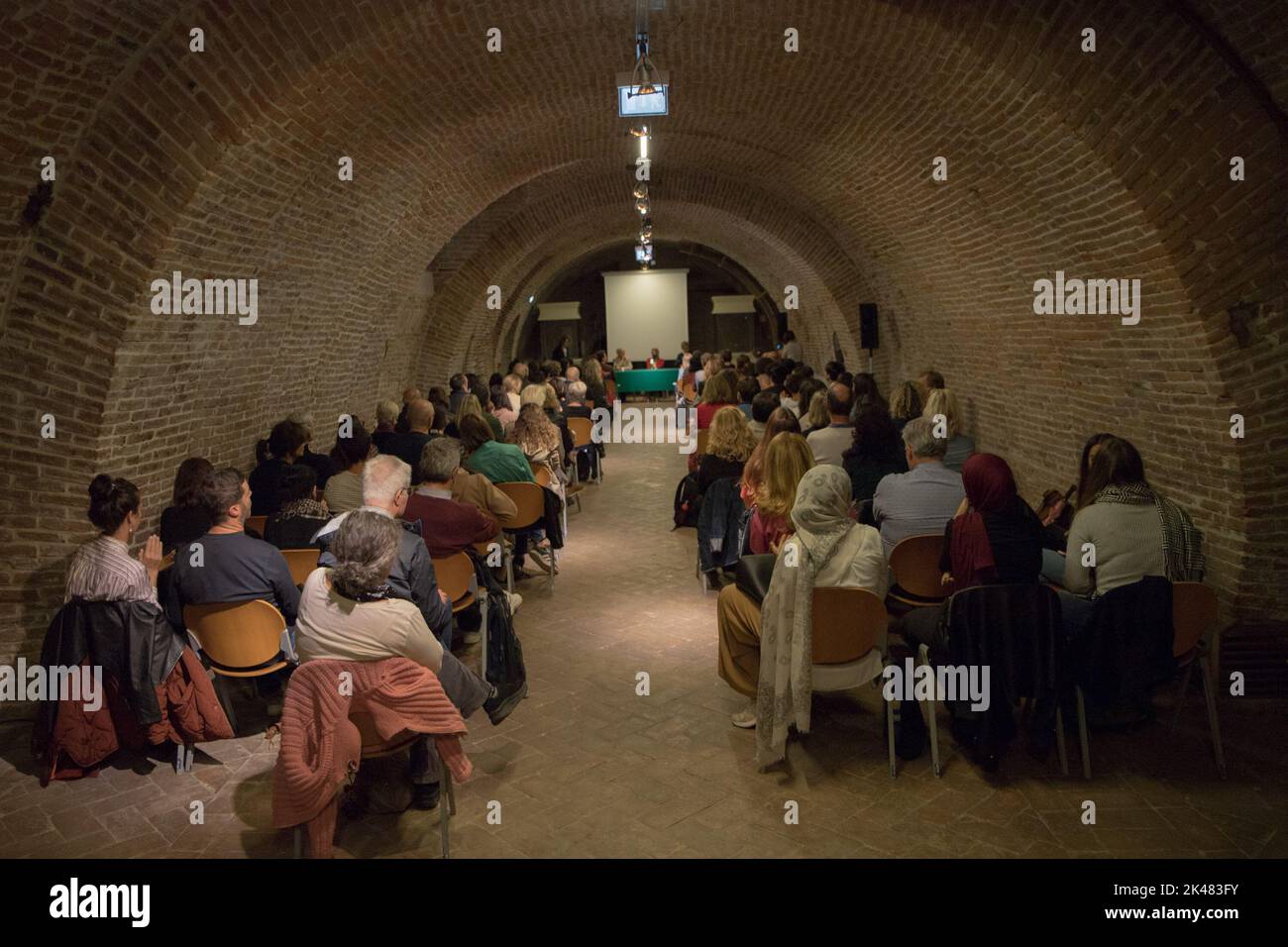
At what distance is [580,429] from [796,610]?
774cm

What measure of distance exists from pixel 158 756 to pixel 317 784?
1996 mm

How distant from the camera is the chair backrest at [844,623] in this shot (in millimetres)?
4301

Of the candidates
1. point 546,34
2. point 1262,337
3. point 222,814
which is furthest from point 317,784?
point 546,34

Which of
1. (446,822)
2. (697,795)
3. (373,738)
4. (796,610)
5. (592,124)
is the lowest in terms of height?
(697,795)

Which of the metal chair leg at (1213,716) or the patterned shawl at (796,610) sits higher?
the patterned shawl at (796,610)

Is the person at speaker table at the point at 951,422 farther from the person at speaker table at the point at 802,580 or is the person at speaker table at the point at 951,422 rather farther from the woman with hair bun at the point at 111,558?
the woman with hair bun at the point at 111,558

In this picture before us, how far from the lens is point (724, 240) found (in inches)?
878

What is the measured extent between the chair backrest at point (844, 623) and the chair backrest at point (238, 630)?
2542 mm

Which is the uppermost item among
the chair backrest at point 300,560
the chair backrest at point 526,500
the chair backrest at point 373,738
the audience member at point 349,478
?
the audience member at point 349,478

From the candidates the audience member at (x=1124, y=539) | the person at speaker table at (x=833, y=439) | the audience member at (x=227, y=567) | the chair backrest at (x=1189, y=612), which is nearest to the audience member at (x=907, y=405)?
the person at speaker table at (x=833, y=439)

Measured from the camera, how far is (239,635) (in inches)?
186

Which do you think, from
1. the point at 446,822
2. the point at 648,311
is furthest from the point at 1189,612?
the point at 648,311

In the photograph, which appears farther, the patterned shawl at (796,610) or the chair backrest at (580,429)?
the chair backrest at (580,429)

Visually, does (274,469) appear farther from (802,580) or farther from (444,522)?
(802,580)
